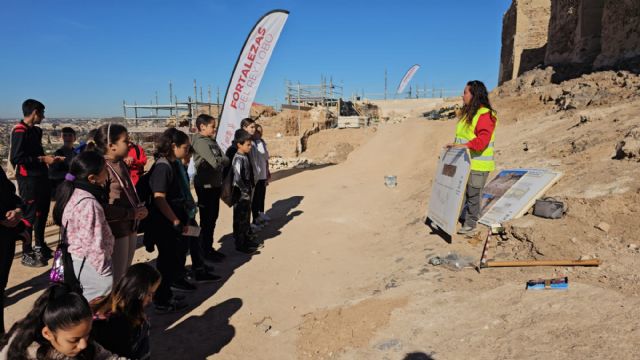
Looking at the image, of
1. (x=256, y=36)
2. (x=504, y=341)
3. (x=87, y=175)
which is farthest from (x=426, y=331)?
(x=256, y=36)

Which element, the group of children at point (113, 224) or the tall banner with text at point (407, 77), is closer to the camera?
the group of children at point (113, 224)

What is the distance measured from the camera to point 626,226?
367 cm

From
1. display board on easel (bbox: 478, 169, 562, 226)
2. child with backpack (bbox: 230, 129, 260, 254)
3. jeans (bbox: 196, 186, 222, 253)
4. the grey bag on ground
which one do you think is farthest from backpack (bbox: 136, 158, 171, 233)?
the grey bag on ground

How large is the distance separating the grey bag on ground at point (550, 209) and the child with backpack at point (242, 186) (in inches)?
137

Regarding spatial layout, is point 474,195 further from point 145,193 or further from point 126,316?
point 126,316

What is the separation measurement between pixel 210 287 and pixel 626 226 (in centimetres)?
429

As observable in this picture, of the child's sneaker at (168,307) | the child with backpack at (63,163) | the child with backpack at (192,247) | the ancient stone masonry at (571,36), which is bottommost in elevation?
the child's sneaker at (168,307)

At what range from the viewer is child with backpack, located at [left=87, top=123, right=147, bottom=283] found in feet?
9.84

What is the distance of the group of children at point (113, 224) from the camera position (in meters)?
1.72

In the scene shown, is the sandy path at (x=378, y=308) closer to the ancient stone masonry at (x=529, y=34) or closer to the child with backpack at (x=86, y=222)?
the child with backpack at (x=86, y=222)

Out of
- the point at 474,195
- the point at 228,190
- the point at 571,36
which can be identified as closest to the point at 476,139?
the point at 474,195

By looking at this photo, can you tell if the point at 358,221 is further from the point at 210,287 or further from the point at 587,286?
the point at 587,286

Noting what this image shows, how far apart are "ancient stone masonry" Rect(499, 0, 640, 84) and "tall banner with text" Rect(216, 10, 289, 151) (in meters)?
9.45

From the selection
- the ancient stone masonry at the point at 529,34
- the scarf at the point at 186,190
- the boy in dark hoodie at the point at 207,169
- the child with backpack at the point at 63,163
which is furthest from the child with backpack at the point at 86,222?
the ancient stone masonry at the point at 529,34
